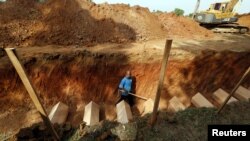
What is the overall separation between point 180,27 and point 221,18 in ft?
A: 12.5

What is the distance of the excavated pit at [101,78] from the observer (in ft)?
26.2

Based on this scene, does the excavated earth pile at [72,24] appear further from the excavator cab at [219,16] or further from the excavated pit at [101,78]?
the excavator cab at [219,16]

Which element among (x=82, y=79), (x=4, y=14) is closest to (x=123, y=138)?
(x=82, y=79)

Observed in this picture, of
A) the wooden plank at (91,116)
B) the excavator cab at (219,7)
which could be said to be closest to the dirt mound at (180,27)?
the excavator cab at (219,7)

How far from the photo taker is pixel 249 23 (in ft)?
71.2

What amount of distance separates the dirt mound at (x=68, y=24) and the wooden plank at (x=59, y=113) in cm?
402

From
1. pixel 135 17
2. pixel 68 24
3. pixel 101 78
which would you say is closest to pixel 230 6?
pixel 135 17

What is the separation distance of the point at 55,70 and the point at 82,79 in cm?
106

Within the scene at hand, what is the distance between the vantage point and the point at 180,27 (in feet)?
51.0

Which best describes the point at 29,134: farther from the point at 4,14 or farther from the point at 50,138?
the point at 4,14

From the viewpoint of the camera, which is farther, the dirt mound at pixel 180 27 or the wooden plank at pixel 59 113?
the dirt mound at pixel 180 27

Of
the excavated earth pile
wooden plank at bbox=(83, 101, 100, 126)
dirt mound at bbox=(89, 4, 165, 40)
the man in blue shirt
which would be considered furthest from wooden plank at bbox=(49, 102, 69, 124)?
dirt mound at bbox=(89, 4, 165, 40)

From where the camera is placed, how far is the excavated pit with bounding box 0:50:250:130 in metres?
7.97

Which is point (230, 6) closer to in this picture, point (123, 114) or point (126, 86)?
point (126, 86)
